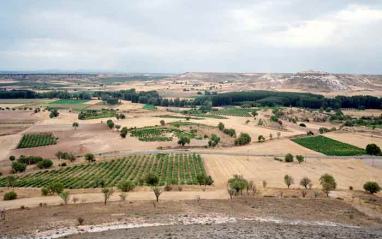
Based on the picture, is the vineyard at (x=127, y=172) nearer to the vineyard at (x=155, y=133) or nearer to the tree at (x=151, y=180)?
the tree at (x=151, y=180)

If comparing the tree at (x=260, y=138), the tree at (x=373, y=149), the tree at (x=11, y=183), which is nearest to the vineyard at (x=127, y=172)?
the tree at (x=11, y=183)

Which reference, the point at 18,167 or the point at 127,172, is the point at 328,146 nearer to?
the point at 127,172

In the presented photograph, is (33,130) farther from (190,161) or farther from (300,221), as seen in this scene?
(300,221)

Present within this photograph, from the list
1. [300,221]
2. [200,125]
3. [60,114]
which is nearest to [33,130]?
[60,114]

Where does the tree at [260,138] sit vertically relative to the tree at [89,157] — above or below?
above

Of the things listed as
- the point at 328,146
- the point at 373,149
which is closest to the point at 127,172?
the point at 328,146
